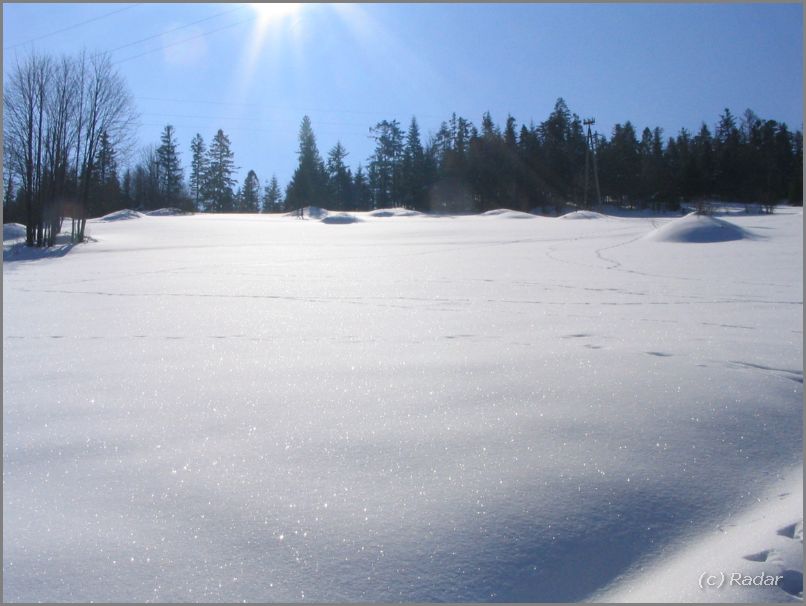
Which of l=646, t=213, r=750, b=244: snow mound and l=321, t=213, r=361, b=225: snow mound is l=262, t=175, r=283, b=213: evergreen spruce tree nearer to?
l=321, t=213, r=361, b=225: snow mound

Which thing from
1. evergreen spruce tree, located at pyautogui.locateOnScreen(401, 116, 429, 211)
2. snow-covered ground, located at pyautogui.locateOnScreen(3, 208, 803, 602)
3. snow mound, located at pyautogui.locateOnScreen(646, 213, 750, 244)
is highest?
evergreen spruce tree, located at pyautogui.locateOnScreen(401, 116, 429, 211)

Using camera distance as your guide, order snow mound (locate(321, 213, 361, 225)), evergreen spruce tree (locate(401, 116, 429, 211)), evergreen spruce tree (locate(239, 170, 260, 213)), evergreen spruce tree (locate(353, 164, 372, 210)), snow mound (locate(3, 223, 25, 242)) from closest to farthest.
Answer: snow mound (locate(3, 223, 25, 242)) < snow mound (locate(321, 213, 361, 225)) < evergreen spruce tree (locate(401, 116, 429, 211)) < evergreen spruce tree (locate(353, 164, 372, 210)) < evergreen spruce tree (locate(239, 170, 260, 213))

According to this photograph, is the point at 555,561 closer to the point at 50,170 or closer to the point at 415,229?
the point at 50,170

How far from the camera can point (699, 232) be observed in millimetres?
15141

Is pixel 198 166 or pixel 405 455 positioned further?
pixel 198 166

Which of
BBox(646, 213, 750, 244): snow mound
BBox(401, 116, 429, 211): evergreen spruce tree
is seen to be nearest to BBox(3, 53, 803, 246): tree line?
BBox(401, 116, 429, 211): evergreen spruce tree

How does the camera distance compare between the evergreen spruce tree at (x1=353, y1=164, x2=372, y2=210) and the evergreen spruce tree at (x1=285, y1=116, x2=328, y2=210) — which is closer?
the evergreen spruce tree at (x1=285, y1=116, x2=328, y2=210)

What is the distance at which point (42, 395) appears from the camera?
3635mm

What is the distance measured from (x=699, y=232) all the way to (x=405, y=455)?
14682mm

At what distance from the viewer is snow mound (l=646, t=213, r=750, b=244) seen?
14891 millimetres

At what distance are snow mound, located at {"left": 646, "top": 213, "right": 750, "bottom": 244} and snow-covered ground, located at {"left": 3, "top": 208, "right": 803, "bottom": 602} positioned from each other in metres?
9.28

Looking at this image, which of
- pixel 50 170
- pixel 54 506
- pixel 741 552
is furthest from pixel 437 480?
pixel 50 170

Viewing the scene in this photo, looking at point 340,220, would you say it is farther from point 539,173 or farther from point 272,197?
point 272,197

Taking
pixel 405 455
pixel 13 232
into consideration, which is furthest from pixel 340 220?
pixel 405 455
